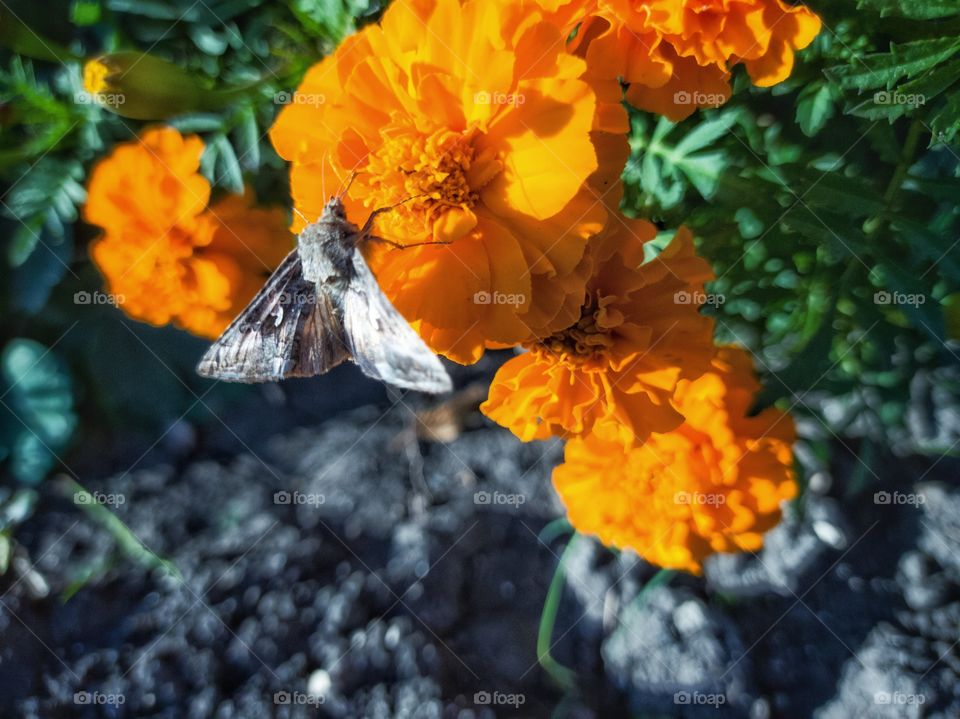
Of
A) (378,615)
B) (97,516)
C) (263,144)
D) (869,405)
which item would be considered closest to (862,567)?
(869,405)

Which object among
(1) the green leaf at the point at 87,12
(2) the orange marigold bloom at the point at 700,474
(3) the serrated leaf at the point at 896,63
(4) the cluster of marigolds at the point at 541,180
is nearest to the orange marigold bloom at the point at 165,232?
(1) the green leaf at the point at 87,12

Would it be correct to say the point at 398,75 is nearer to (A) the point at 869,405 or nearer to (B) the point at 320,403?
(A) the point at 869,405

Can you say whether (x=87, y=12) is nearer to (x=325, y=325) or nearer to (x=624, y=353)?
(x=325, y=325)

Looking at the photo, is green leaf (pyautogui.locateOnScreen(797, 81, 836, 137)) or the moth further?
green leaf (pyautogui.locateOnScreen(797, 81, 836, 137))

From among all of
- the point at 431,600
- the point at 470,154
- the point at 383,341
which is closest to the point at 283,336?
the point at 383,341

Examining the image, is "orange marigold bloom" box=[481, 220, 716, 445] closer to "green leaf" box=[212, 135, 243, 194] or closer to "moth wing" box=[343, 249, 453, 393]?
"moth wing" box=[343, 249, 453, 393]

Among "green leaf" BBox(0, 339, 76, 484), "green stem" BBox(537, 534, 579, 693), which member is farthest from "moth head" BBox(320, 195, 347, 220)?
"green leaf" BBox(0, 339, 76, 484)
